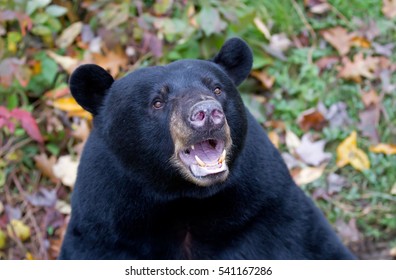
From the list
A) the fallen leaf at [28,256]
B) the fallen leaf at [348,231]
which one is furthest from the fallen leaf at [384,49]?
the fallen leaf at [28,256]

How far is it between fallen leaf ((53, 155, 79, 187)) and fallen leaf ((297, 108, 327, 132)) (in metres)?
1.78

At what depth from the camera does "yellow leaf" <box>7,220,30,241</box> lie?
17.5 feet

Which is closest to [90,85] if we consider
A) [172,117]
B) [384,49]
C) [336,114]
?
[172,117]

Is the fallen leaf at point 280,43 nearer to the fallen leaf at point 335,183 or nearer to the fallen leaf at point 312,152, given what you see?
the fallen leaf at point 312,152

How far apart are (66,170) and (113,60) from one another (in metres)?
0.98

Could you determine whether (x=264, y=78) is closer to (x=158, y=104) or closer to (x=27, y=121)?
(x=27, y=121)

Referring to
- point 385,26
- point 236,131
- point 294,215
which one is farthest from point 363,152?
point 236,131

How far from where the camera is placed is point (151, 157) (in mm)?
3592

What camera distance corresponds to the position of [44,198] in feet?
18.0

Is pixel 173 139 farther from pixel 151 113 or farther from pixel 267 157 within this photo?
pixel 267 157

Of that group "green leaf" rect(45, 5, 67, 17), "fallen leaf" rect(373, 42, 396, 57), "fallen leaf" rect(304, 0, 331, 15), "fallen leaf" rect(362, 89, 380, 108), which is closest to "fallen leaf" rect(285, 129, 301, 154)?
"fallen leaf" rect(362, 89, 380, 108)

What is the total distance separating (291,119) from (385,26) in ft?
4.34

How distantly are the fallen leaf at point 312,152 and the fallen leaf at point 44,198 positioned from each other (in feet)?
6.14

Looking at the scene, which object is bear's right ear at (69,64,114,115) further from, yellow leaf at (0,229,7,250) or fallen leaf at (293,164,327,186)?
fallen leaf at (293,164,327,186)
